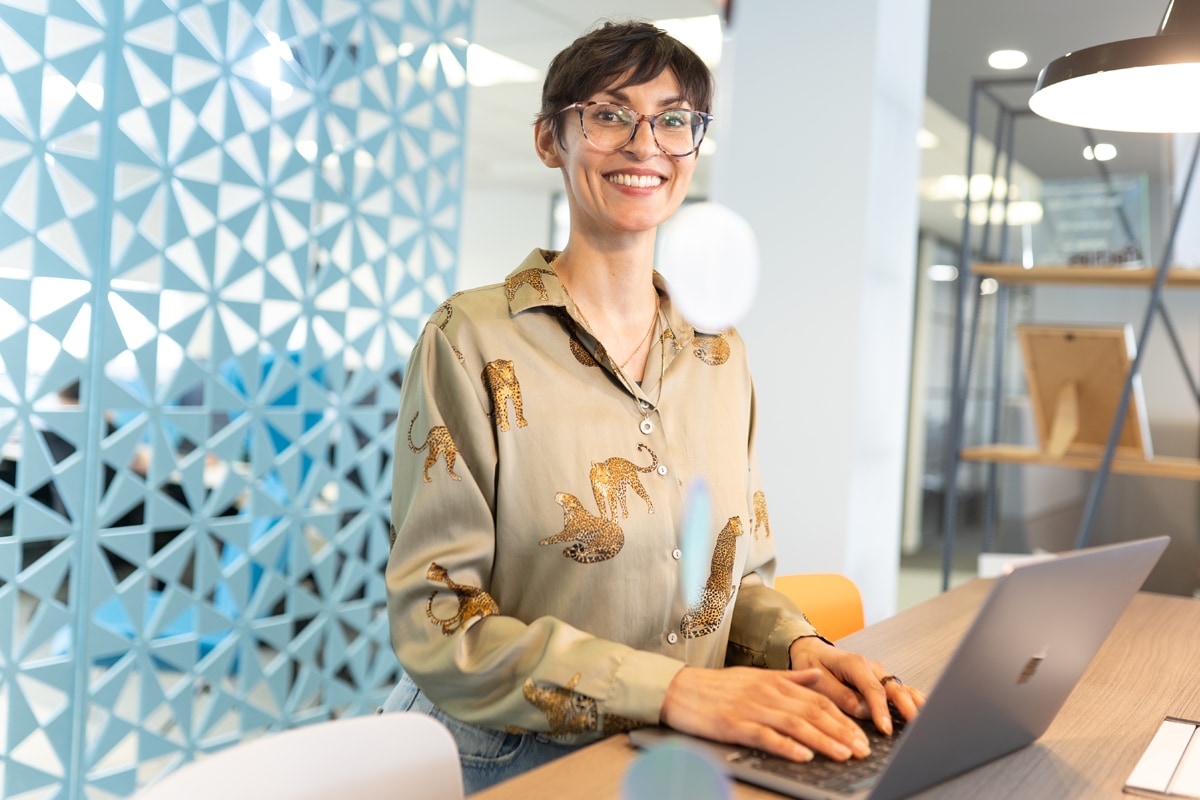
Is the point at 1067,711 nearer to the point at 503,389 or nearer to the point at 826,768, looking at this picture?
the point at 826,768

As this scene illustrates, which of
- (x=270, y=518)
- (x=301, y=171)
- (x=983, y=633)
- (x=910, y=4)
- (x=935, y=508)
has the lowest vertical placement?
(x=935, y=508)

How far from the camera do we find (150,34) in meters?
4.33

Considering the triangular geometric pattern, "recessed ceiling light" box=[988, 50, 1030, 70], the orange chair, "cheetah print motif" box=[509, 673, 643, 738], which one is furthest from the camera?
"recessed ceiling light" box=[988, 50, 1030, 70]

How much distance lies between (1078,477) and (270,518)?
490 cm

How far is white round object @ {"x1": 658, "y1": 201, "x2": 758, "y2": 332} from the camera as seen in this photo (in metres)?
2.96

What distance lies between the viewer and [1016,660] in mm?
829

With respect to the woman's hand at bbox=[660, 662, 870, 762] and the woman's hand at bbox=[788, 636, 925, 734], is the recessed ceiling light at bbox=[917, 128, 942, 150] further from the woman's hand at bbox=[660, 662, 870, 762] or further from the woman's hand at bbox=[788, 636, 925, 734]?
the woman's hand at bbox=[660, 662, 870, 762]

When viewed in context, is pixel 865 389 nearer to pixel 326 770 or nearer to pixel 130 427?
pixel 130 427

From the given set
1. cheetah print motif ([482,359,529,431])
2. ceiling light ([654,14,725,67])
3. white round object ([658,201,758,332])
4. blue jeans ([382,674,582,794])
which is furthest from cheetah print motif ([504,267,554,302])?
ceiling light ([654,14,725,67])

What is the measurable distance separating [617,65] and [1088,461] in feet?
7.50

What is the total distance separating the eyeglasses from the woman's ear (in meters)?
0.06

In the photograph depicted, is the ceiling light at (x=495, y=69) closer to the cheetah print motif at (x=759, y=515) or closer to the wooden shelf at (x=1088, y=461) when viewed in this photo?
the wooden shelf at (x=1088, y=461)

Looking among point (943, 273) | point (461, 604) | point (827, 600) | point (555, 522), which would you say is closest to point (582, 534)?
point (555, 522)

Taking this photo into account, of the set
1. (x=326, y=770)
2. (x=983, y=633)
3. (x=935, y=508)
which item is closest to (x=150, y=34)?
(x=326, y=770)
